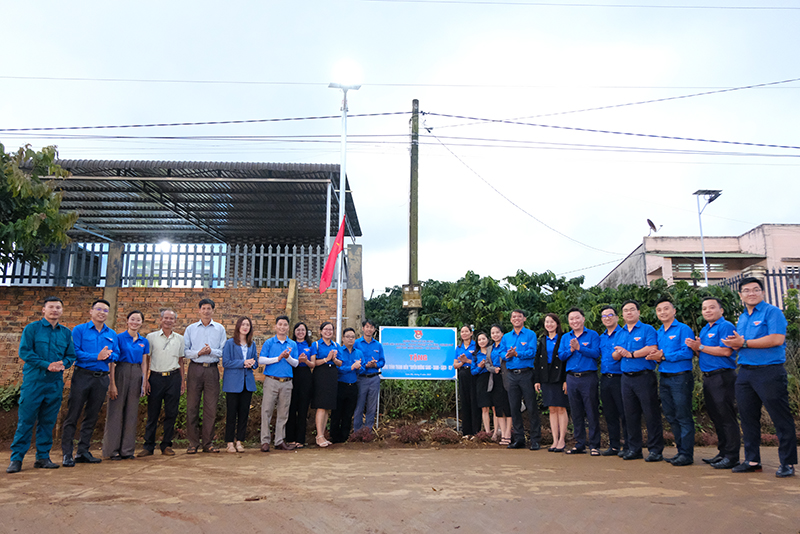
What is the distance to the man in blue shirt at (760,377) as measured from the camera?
14.9ft

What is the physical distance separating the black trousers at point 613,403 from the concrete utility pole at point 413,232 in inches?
202

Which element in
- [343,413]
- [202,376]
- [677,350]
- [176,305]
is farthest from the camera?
[176,305]

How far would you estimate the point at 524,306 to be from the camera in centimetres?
1109

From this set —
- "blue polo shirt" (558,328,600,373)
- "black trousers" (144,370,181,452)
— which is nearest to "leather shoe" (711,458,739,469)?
"blue polo shirt" (558,328,600,373)

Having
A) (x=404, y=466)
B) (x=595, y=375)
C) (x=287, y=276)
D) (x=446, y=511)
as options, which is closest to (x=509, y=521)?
(x=446, y=511)

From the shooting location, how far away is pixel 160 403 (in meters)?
6.18

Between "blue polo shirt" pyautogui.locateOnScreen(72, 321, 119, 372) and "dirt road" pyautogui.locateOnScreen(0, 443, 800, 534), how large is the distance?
3.30ft

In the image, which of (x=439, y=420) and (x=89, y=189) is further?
(x=89, y=189)

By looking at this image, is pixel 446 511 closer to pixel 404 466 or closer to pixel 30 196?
pixel 404 466

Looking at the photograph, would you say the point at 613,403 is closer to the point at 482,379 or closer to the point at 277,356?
the point at 482,379

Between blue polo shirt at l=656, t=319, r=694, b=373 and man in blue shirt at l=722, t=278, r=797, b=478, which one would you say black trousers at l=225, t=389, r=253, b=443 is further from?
man in blue shirt at l=722, t=278, r=797, b=478

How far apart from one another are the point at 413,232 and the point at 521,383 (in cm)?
499

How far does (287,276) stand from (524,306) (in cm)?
479

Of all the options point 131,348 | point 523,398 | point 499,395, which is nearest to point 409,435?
point 499,395
